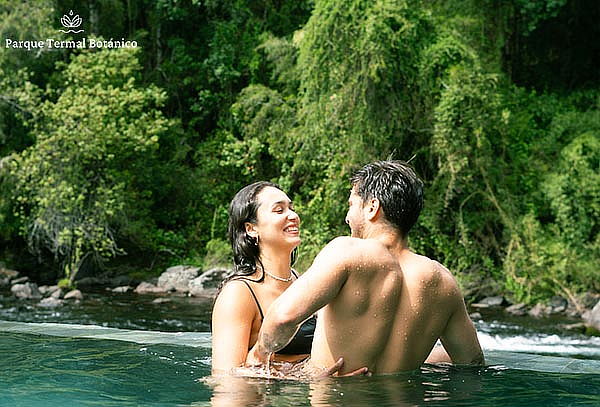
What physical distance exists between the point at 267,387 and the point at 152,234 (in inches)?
581

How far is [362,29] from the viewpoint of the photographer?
47.4 ft

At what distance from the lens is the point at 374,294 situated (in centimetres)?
345

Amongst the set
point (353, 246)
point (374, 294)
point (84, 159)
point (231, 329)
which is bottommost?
point (231, 329)

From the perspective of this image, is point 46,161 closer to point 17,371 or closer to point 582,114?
point 582,114

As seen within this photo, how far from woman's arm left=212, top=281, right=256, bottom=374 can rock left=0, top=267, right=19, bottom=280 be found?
14007 millimetres

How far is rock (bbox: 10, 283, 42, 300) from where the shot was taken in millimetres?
14715

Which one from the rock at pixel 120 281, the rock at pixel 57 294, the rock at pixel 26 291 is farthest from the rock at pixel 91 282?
the rock at pixel 26 291

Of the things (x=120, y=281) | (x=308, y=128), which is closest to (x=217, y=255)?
(x=120, y=281)

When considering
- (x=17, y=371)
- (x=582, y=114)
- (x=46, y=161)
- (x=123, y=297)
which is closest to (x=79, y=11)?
(x=46, y=161)

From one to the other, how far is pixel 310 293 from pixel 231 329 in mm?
623

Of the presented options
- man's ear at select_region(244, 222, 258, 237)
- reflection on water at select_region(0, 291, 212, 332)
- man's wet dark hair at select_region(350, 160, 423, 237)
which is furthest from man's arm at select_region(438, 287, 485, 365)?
reflection on water at select_region(0, 291, 212, 332)

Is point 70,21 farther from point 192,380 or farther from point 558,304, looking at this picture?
point 192,380

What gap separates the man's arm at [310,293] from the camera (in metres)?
3.27

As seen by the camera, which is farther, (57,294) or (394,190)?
(57,294)
